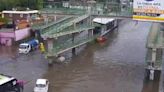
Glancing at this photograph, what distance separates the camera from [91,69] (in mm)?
29141

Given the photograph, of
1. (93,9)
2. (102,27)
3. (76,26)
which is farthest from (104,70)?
(102,27)

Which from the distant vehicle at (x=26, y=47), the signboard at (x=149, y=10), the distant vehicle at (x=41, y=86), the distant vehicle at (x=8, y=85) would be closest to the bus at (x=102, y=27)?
the distant vehicle at (x=26, y=47)

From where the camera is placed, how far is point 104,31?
139 ft

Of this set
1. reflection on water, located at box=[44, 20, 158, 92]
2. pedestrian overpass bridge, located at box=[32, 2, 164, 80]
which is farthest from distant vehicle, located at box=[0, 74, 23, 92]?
pedestrian overpass bridge, located at box=[32, 2, 164, 80]

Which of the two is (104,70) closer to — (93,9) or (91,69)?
(91,69)

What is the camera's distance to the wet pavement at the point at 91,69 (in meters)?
25.0

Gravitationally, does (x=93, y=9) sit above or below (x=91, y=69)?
above

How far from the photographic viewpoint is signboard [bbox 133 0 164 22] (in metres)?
27.9

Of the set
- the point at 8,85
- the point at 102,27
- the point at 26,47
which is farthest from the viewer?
the point at 102,27

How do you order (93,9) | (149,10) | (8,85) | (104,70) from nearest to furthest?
(8,85), (149,10), (104,70), (93,9)

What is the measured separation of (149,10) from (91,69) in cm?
599

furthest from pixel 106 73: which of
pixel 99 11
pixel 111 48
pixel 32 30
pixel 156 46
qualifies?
pixel 32 30

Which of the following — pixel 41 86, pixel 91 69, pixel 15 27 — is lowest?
pixel 91 69

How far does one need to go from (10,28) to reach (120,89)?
17.9m
